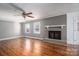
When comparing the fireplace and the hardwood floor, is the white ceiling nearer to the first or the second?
the fireplace

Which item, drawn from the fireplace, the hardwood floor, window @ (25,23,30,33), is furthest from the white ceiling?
the hardwood floor

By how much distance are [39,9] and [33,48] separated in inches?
45.0

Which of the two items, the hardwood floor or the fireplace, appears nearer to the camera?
the hardwood floor

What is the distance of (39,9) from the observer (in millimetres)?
2488

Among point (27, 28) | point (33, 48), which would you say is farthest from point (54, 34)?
point (27, 28)

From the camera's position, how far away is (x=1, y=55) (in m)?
2.37

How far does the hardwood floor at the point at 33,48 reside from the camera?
2422 mm

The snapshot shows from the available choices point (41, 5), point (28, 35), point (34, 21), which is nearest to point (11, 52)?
point (28, 35)

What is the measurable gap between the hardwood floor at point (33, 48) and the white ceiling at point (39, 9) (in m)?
0.72

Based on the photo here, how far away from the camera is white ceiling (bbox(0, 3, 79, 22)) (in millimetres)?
2377

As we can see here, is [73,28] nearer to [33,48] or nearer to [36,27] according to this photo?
[36,27]

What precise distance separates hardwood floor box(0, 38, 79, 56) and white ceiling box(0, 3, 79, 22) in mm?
719

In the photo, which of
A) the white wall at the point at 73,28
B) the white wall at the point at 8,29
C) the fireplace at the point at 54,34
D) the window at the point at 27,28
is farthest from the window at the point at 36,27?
the white wall at the point at 73,28

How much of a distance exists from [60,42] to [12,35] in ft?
4.74
